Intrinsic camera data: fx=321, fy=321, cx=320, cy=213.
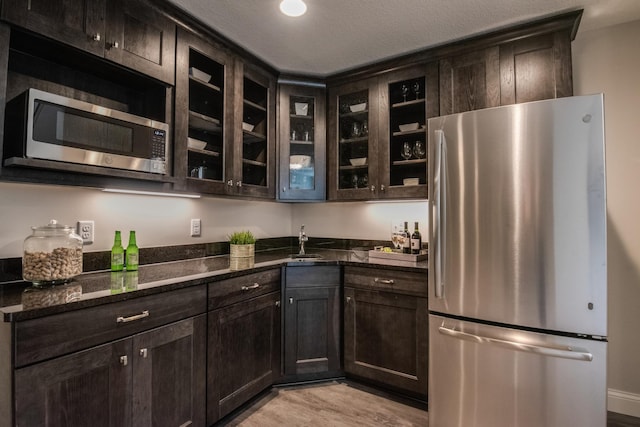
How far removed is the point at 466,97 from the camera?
2.17 meters

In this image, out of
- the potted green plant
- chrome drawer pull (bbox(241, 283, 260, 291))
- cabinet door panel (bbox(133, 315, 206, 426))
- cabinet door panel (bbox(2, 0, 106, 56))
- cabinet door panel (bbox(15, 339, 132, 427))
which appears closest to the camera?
cabinet door panel (bbox(15, 339, 132, 427))

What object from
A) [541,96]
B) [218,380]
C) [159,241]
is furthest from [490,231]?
[159,241]

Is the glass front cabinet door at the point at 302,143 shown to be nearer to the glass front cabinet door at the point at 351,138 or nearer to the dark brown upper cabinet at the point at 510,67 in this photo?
the glass front cabinet door at the point at 351,138

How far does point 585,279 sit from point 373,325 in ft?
4.06

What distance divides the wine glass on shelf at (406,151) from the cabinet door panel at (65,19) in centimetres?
197

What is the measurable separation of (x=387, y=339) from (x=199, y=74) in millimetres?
2141

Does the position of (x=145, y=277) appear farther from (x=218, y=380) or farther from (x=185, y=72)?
(x=185, y=72)

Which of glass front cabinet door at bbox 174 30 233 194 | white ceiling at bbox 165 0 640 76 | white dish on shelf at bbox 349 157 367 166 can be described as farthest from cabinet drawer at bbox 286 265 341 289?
white ceiling at bbox 165 0 640 76

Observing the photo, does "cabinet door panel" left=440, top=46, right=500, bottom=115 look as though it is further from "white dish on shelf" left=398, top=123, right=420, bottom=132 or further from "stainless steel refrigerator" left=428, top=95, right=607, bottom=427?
"stainless steel refrigerator" left=428, top=95, right=607, bottom=427

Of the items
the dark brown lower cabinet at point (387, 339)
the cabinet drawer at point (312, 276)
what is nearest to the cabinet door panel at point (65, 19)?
the cabinet drawer at point (312, 276)

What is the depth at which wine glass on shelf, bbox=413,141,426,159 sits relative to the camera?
7.79 feet

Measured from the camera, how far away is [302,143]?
2719 millimetres

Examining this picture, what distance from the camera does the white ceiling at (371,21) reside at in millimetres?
1820

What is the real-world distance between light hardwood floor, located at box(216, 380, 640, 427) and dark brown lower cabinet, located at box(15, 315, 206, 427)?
43 centimetres
